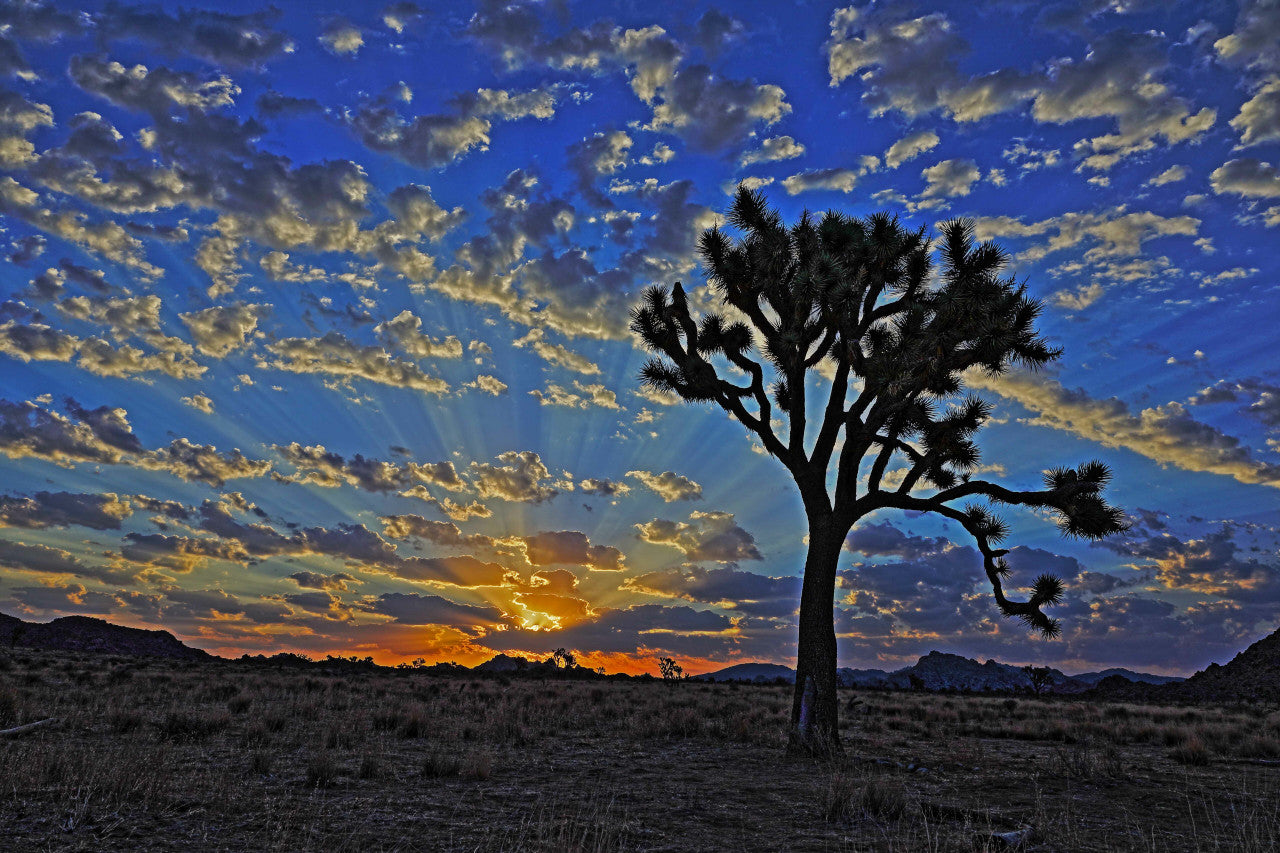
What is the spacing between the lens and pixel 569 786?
964 centimetres

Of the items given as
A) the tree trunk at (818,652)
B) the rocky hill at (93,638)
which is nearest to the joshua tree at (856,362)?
the tree trunk at (818,652)

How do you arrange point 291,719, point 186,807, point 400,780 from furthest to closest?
point 291,719 → point 400,780 → point 186,807

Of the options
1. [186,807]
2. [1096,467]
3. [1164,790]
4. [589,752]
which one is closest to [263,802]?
[186,807]

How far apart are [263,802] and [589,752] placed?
6634 mm

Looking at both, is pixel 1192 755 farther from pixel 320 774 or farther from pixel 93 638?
pixel 93 638

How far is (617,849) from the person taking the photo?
6422 millimetres

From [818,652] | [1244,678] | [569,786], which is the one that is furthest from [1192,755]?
[1244,678]

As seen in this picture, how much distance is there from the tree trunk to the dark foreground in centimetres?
77

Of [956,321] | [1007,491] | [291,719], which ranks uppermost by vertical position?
[956,321]

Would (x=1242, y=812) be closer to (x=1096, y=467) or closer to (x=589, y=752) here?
(x=1096, y=467)

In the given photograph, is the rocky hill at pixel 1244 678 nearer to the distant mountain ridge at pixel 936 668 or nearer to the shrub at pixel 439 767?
the distant mountain ridge at pixel 936 668

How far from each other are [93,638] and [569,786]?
3785 inches

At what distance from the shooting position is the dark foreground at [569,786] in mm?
6789

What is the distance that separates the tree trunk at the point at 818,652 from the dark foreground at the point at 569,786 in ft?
2.54
